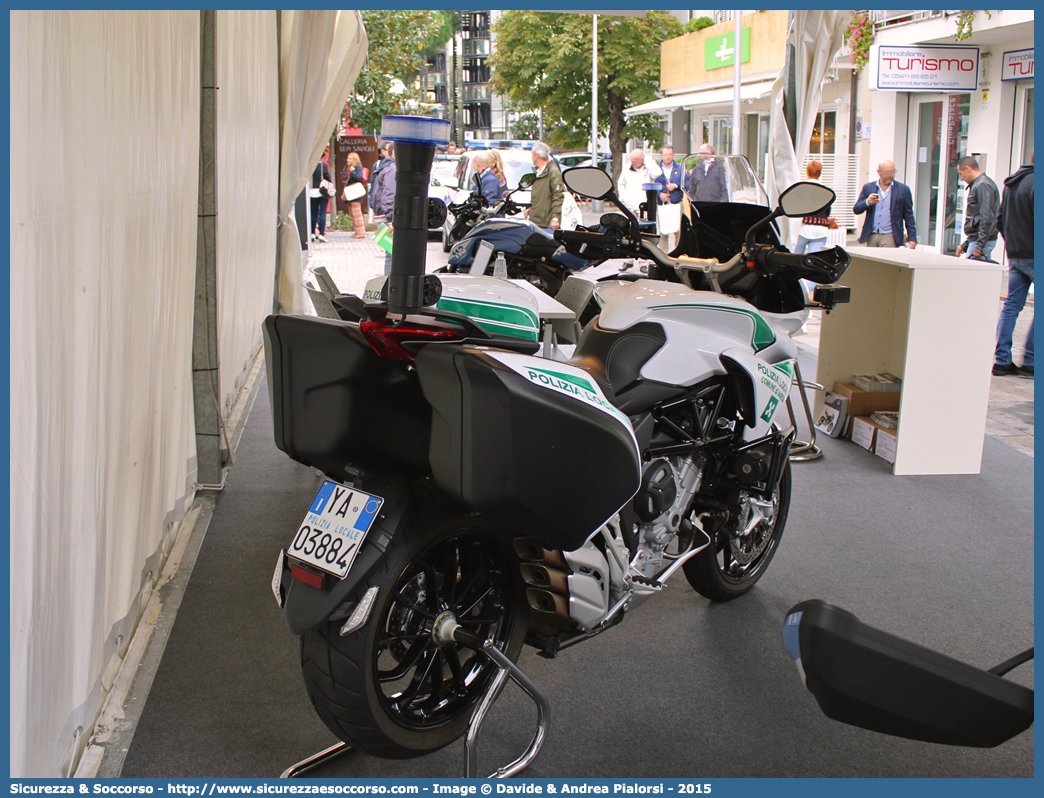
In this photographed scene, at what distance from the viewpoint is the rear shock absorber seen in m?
2.10

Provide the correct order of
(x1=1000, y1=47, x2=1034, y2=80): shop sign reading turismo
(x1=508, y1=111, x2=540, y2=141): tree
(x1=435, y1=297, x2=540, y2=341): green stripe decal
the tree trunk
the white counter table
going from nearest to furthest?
(x1=435, y1=297, x2=540, y2=341): green stripe decal < the white counter table < (x1=1000, y1=47, x2=1034, y2=80): shop sign reading turismo < the tree trunk < (x1=508, y1=111, x2=540, y2=141): tree

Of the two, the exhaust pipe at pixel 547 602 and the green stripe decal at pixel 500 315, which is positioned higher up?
the green stripe decal at pixel 500 315

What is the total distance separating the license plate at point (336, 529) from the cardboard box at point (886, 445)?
3872mm

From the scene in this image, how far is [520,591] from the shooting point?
8.32ft

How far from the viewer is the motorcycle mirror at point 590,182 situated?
3.63 meters

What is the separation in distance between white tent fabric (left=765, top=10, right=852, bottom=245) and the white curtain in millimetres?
3966

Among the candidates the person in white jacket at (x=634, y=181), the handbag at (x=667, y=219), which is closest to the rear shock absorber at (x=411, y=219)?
the handbag at (x=667, y=219)

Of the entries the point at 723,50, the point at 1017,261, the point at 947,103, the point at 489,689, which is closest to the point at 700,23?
the point at 723,50

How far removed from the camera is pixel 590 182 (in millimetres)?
3674

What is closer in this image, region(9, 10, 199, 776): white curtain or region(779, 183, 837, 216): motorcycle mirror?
region(9, 10, 199, 776): white curtain

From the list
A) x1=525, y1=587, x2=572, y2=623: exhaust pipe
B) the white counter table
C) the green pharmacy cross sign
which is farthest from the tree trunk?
x1=525, y1=587, x2=572, y2=623: exhaust pipe

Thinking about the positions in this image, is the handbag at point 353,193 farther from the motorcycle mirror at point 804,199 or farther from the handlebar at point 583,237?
the motorcycle mirror at point 804,199

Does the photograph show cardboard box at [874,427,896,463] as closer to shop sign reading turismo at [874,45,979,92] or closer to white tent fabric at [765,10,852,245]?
white tent fabric at [765,10,852,245]
